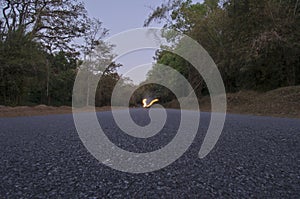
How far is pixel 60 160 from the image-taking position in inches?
57.5

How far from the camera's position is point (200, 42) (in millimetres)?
10703

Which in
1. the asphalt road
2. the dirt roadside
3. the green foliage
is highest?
the green foliage

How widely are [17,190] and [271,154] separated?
1691 mm

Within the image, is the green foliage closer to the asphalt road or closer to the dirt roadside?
the dirt roadside

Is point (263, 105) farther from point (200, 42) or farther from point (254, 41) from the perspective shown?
point (200, 42)

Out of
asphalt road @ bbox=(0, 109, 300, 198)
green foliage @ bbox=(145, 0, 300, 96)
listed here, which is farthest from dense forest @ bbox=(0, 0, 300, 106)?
asphalt road @ bbox=(0, 109, 300, 198)

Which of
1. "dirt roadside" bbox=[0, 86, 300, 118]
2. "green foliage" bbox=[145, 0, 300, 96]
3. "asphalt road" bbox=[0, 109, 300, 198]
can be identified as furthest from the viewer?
"green foliage" bbox=[145, 0, 300, 96]

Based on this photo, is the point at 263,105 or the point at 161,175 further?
the point at 263,105

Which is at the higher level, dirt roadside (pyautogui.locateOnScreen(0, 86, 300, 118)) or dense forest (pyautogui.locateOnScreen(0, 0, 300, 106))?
dense forest (pyautogui.locateOnScreen(0, 0, 300, 106))

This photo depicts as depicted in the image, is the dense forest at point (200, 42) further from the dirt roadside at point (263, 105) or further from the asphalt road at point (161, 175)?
the asphalt road at point (161, 175)

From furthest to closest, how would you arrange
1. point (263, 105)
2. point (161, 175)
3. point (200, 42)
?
1. point (200, 42)
2. point (263, 105)
3. point (161, 175)

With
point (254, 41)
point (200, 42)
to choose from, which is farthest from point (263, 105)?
point (200, 42)

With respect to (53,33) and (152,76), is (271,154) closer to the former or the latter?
(53,33)

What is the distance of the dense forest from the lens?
22.3ft
